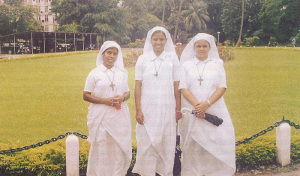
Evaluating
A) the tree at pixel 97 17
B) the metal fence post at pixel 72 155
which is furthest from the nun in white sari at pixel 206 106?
the tree at pixel 97 17

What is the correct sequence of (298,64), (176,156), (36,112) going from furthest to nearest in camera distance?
(298,64), (36,112), (176,156)

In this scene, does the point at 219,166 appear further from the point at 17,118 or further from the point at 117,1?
the point at 117,1

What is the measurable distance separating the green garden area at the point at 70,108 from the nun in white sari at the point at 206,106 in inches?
30.5

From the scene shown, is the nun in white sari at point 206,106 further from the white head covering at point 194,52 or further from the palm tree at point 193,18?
the palm tree at point 193,18

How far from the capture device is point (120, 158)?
10.8 ft

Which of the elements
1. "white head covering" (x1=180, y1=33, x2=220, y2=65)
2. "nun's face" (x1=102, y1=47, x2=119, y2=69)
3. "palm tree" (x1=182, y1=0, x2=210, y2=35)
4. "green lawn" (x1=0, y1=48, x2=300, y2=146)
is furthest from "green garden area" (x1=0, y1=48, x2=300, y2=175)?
"palm tree" (x1=182, y1=0, x2=210, y2=35)

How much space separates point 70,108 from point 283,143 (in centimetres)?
500

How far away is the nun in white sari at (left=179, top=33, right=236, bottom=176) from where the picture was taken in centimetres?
319

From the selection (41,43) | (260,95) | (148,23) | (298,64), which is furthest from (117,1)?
(260,95)

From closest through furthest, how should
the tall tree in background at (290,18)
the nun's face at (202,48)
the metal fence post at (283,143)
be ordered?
the nun's face at (202,48) → the metal fence post at (283,143) → the tall tree in background at (290,18)

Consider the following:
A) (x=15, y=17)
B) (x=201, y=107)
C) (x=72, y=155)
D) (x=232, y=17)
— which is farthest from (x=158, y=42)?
(x=232, y=17)

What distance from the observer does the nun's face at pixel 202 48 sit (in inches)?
126

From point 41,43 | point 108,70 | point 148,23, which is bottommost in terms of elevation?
point 108,70

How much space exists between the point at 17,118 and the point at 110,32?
50.8 feet
